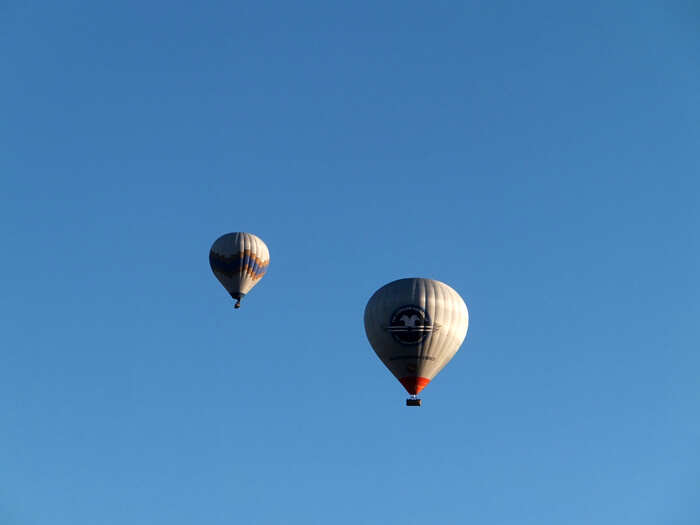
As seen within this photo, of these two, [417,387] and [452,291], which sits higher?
[452,291]

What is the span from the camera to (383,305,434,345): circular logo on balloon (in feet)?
200

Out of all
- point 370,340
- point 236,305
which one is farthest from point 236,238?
point 370,340

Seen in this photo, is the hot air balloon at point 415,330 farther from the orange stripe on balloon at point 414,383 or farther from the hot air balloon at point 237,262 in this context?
the hot air balloon at point 237,262

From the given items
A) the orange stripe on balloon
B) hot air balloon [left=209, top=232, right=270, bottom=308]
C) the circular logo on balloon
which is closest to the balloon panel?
hot air balloon [left=209, top=232, right=270, bottom=308]

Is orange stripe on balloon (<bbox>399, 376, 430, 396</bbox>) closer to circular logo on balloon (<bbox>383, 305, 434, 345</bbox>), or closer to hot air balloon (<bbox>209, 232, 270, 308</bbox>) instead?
circular logo on balloon (<bbox>383, 305, 434, 345</bbox>)

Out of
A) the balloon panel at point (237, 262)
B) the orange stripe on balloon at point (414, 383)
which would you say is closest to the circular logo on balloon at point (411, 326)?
the orange stripe on balloon at point (414, 383)

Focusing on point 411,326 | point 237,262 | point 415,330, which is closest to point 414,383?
point 415,330

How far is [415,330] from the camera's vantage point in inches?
2403

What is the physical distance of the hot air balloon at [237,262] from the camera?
266 feet

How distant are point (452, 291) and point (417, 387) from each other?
551 cm

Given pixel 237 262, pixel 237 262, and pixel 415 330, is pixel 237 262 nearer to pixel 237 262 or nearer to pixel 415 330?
pixel 237 262

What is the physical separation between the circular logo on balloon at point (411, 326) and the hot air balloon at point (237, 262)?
2215cm

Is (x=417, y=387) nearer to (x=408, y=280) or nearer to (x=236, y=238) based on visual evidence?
(x=408, y=280)

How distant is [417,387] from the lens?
6178cm
